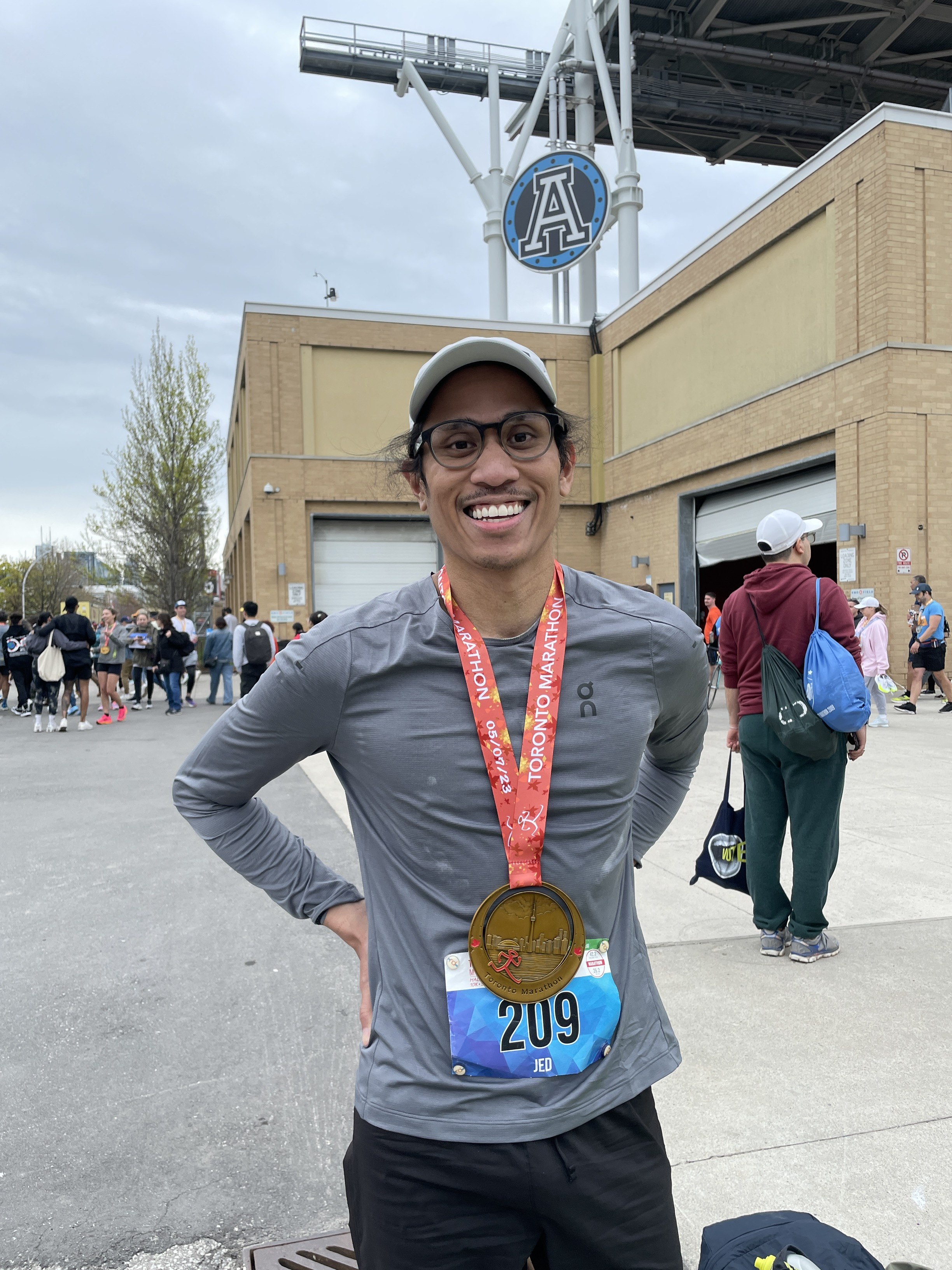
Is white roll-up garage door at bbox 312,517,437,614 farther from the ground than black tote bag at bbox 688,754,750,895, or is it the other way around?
white roll-up garage door at bbox 312,517,437,614

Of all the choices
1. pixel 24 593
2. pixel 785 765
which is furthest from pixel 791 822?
pixel 24 593

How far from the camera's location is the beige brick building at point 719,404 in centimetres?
1552

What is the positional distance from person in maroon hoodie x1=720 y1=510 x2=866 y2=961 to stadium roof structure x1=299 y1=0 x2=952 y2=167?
2797cm

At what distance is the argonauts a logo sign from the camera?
22.9 meters

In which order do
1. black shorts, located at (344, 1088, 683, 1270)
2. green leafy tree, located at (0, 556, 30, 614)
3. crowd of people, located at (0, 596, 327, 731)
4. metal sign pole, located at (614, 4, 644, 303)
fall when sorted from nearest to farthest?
black shorts, located at (344, 1088, 683, 1270), crowd of people, located at (0, 596, 327, 731), metal sign pole, located at (614, 4, 644, 303), green leafy tree, located at (0, 556, 30, 614)

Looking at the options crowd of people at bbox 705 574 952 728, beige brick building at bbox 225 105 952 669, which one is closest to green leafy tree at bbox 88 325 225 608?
beige brick building at bbox 225 105 952 669

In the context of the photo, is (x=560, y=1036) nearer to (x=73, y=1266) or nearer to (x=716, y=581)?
(x=73, y=1266)

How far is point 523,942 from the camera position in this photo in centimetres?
136

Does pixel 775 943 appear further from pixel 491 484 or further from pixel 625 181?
pixel 625 181

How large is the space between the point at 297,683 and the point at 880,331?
16.5 metres

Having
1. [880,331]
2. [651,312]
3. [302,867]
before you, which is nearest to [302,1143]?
[302,867]

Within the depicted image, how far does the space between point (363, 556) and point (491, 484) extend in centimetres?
2459

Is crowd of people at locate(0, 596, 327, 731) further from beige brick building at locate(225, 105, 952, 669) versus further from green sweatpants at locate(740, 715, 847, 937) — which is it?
green sweatpants at locate(740, 715, 847, 937)

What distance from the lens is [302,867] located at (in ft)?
5.36
